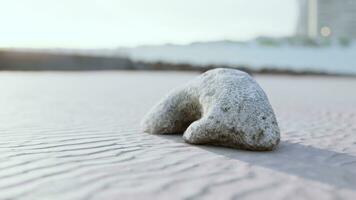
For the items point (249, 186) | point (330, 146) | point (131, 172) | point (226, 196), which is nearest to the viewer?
point (226, 196)

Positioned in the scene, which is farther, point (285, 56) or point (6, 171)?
point (285, 56)

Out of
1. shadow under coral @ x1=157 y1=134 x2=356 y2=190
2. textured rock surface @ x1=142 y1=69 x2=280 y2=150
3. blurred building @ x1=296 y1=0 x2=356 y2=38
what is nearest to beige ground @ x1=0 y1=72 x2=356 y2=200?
shadow under coral @ x1=157 y1=134 x2=356 y2=190

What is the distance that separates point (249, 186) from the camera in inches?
118

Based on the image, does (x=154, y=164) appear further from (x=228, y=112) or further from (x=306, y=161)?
(x=306, y=161)

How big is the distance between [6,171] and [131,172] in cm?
75

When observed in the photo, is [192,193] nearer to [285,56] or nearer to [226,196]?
[226,196]

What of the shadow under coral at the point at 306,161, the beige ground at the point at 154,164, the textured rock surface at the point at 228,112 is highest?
the textured rock surface at the point at 228,112

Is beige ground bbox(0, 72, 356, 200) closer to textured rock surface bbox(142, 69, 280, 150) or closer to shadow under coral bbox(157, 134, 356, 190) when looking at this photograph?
shadow under coral bbox(157, 134, 356, 190)

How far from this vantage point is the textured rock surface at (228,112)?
164 inches

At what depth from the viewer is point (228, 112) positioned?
166 inches

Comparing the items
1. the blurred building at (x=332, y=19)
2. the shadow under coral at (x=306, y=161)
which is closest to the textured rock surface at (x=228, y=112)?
the shadow under coral at (x=306, y=161)

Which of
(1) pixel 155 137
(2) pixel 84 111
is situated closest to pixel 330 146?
(1) pixel 155 137

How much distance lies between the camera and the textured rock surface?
4.16m

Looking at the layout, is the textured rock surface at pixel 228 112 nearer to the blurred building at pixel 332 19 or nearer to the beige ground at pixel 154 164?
the beige ground at pixel 154 164
